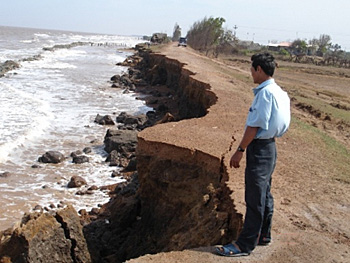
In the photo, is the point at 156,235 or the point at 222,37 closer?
the point at 156,235

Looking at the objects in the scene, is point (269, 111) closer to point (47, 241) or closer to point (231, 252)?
point (231, 252)

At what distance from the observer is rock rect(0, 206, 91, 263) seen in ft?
18.6

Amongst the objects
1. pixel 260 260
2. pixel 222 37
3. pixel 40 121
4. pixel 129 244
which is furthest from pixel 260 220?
pixel 222 37

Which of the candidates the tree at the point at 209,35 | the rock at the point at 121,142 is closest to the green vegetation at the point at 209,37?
the tree at the point at 209,35

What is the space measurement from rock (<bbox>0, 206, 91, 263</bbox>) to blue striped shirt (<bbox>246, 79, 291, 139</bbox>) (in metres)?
3.49

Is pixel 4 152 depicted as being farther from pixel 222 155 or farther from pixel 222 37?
pixel 222 37

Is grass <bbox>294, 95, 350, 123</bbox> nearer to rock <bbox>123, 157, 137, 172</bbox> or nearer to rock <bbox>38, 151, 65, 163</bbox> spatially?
rock <bbox>123, 157, 137, 172</bbox>

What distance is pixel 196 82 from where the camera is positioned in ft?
57.1

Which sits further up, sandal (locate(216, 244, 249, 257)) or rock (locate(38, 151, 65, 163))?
sandal (locate(216, 244, 249, 257))

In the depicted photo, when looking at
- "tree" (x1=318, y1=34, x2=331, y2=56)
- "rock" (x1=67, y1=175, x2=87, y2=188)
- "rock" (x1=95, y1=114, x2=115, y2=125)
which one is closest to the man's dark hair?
"rock" (x1=67, y1=175, x2=87, y2=188)

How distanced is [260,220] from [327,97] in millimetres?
19279

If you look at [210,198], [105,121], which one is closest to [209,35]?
[105,121]

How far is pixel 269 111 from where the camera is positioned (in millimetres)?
3924

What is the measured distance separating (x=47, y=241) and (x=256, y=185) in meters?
3.29
